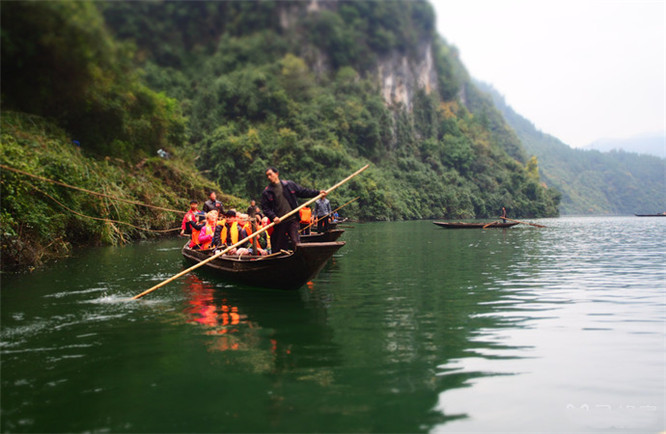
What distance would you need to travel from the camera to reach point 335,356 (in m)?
4.32

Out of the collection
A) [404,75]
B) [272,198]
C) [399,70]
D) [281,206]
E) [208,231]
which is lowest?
[208,231]

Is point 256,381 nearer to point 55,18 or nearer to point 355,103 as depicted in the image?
point 55,18

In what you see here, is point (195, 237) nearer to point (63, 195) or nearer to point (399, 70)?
point (63, 195)

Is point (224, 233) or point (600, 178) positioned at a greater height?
point (600, 178)

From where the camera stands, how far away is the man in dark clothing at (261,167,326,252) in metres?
7.29

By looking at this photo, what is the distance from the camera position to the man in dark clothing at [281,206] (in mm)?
7285

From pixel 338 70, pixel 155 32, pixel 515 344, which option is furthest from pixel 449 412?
pixel 338 70

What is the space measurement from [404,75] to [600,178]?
223 ft

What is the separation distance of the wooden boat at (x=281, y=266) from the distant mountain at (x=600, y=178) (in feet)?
330

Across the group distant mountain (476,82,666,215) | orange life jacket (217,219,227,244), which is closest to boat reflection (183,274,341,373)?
orange life jacket (217,219,227,244)

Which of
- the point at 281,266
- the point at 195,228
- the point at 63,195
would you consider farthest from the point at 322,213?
the point at 281,266

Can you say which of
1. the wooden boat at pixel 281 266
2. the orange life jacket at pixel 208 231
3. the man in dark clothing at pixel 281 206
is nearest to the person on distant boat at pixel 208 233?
the orange life jacket at pixel 208 231

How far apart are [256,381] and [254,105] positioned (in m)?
46.5

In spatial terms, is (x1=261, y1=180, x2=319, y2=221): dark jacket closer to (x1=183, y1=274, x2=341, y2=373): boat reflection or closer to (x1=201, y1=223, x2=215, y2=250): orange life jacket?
(x1=183, y1=274, x2=341, y2=373): boat reflection
